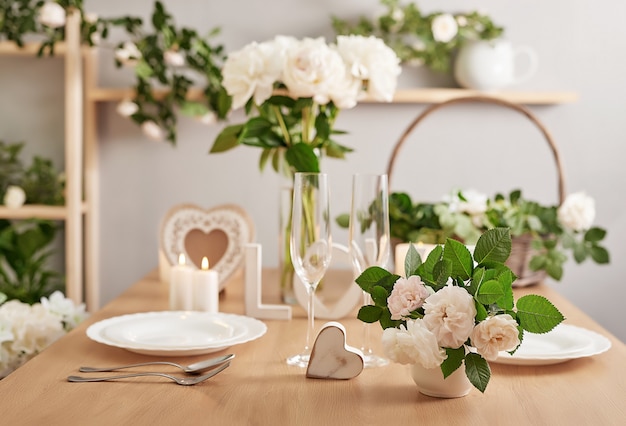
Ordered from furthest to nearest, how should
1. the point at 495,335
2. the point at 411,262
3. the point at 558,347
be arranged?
the point at 558,347
the point at 411,262
the point at 495,335

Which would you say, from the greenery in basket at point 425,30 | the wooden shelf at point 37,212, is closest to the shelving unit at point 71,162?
the wooden shelf at point 37,212

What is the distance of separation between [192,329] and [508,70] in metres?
1.72

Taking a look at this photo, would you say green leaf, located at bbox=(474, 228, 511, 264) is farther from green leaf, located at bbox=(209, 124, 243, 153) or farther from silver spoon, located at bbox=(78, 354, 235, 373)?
green leaf, located at bbox=(209, 124, 243, 153)

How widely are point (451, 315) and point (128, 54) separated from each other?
202 centimetres

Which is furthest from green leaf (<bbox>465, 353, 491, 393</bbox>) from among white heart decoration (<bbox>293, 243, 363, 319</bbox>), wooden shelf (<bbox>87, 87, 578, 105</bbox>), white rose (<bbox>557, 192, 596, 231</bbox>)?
wooden shelf (<bbox>87, 87, 578, 105</bbox>)

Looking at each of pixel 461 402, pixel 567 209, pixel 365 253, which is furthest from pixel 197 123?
pixel 461 402

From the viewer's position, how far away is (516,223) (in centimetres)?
→ 197

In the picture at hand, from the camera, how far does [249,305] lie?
1623 mm

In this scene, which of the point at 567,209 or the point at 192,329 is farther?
the point at 567,209

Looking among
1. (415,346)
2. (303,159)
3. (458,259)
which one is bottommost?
(415,346)

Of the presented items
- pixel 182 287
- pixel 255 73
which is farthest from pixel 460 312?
pixel 255 73

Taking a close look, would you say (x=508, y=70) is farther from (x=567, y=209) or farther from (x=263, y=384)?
(x=263, y=384)

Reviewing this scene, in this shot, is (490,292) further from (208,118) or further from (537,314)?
(208,118)

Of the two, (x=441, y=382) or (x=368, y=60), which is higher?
(x=368, y=60)
